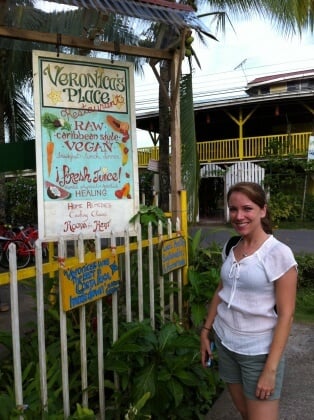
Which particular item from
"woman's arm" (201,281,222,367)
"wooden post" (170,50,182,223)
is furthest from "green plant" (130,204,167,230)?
"woman's arm" (201,281,222,367)

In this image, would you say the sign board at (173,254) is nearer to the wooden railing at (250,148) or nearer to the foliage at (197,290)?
the foliage at (197,290)

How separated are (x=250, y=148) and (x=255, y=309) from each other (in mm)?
19431

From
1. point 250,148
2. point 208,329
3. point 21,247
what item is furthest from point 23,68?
point 250,148

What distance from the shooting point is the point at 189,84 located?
3.79 meters

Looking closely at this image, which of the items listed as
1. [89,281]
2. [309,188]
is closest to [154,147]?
[309,188]

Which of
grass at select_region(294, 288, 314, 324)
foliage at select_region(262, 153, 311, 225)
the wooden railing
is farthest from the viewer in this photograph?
the wooden railing

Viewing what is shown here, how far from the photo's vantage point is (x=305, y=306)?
5.59 meters

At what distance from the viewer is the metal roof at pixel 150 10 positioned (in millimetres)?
2440

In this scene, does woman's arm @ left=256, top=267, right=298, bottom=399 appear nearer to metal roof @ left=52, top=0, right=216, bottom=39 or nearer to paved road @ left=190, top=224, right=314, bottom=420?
paved road @ left=190, top=224, right=314, bottom=420

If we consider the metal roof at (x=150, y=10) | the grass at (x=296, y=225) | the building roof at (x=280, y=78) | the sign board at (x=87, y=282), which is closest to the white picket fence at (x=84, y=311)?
the sign board at (x=87, y=282)

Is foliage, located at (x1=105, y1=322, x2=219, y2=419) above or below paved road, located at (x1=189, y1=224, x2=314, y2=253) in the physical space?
above

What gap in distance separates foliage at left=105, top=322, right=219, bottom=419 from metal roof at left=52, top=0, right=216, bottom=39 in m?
1.86

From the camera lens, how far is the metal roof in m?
2.44

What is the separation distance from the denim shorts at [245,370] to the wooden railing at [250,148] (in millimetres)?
16515
